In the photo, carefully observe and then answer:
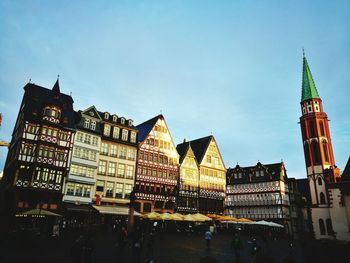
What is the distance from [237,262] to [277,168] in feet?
159

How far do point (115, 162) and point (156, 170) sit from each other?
784cm

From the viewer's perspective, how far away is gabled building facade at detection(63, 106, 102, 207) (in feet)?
123

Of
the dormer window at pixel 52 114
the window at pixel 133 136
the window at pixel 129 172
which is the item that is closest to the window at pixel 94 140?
the dormer window at pixel 52 114

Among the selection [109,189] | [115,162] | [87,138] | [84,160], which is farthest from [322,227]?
[87,138]

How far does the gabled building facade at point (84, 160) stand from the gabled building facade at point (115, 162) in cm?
100

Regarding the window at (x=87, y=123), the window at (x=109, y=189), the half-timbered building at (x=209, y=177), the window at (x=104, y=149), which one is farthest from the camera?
the half-timbered building at (x=209, y=177)

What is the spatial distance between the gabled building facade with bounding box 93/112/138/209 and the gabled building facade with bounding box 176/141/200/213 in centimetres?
1024

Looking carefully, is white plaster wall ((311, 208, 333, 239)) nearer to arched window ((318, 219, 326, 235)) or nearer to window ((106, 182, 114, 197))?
arched window ((318, 219, 326, 235))

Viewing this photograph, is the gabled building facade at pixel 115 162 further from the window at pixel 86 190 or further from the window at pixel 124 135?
the window at pixel 86 190

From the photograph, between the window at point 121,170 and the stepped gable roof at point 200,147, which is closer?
the window at point 121,170

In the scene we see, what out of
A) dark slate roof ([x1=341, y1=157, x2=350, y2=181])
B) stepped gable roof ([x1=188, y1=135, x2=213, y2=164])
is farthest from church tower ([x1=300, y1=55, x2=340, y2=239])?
stepped gable roof ([x1=188, y1=135, x2=213, y2=164])

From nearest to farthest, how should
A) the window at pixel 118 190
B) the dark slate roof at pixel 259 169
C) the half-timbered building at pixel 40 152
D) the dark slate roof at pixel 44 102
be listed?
the half-timbered building at pixel 40 152, the dark slate roof at pixel 44 102, the window at pixel 118 190, the dark slate roof at pixel 259 169

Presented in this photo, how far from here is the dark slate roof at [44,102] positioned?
35.7 meters

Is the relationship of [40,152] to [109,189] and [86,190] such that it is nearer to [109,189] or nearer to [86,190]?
[86,190]
